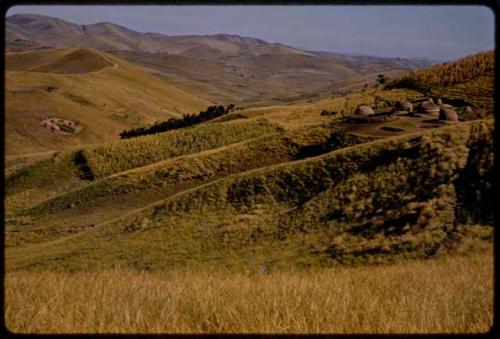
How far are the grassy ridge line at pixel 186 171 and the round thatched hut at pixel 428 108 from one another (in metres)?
10.4

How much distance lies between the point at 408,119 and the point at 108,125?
3550 inches

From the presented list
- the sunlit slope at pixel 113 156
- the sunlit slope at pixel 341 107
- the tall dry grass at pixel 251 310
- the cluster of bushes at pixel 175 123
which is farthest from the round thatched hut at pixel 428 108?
the cluster of bushes at pixel 175 123

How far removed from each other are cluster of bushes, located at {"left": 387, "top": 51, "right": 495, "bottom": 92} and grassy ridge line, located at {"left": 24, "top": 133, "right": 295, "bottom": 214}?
54.4ft

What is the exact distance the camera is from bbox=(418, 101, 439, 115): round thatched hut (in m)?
41.0

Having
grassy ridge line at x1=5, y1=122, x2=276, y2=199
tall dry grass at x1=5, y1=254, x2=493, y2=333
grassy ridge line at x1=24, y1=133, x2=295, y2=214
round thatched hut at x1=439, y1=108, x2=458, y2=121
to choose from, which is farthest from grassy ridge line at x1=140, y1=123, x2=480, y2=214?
grassy ridge line at x1=5, y1=122, x2=276, y2=199

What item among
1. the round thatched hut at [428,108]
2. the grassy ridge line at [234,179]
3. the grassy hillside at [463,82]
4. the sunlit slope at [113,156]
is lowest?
the sunlit slope at [113,156]

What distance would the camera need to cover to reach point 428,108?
136ft

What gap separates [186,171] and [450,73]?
26058mm

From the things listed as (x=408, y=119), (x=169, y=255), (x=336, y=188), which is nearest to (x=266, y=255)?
(x=169, y=255)

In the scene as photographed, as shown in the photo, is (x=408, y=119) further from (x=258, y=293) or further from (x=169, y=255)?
(x=258, y=293)

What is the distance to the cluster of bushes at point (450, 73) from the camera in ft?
154

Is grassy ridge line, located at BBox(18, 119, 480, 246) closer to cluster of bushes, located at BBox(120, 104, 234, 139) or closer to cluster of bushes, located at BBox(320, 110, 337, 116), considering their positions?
cluster of bushes, located at BBox(320, 110, 337, 116)

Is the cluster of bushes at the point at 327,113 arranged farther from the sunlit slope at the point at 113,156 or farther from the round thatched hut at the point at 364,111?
the round thatched hut at the point at 364,111

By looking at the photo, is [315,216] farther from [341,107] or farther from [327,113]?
[327,113]
